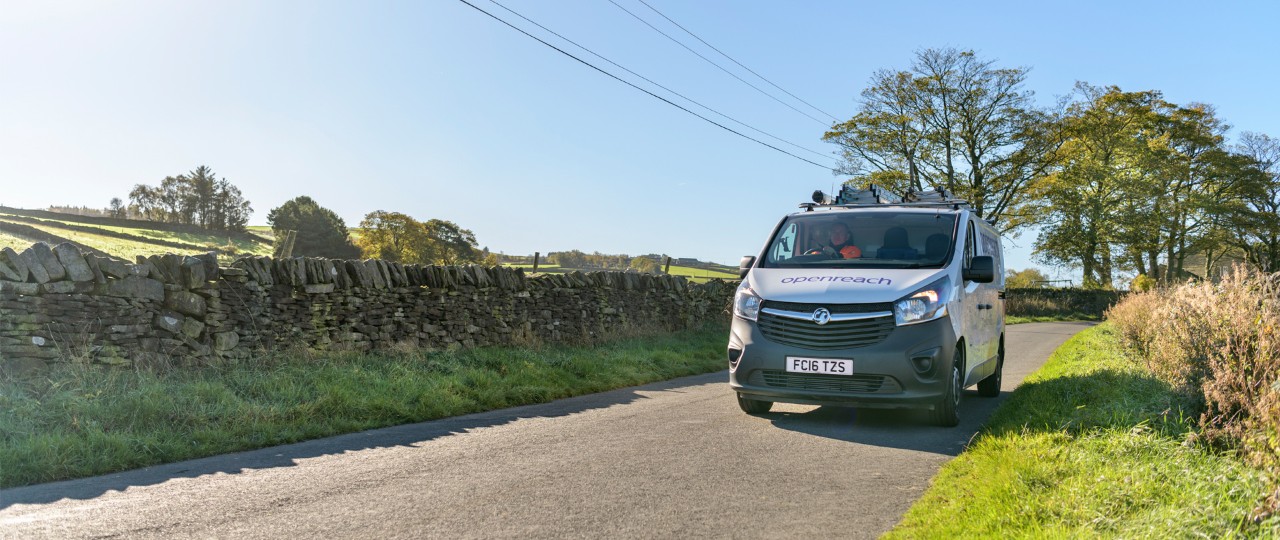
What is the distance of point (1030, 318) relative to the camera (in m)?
43.8

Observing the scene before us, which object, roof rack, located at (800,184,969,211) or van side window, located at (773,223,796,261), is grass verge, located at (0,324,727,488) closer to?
van side window, located at (773,223,796,261)

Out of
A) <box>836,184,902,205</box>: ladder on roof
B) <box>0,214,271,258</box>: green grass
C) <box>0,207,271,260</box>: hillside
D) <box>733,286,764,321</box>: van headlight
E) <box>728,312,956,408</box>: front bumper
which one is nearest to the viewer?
<box>728,312,956,408</box>: front bumper

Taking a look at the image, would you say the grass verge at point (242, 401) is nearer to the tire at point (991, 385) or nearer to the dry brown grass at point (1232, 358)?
the tire at point (991, 385)

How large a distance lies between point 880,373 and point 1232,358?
8.61 ft

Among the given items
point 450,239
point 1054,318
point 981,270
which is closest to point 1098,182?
point 1054,318

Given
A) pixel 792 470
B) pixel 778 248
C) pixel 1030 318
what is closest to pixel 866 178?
pixel 1030 318

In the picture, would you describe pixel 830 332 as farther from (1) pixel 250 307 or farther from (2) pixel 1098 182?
(2) pixel 1098 182

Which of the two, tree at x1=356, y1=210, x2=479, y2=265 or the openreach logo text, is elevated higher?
tree at x1=356, y1=210, x2=479, y2=265

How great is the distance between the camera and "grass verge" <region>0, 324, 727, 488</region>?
5.97 meters

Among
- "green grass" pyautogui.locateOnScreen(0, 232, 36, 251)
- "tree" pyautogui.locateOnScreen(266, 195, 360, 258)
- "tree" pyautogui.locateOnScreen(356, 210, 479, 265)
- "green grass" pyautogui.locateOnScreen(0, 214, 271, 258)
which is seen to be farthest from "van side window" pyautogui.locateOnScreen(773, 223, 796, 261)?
"tree" pyautogui.locateOnScreen(266, 195, 360, 258)

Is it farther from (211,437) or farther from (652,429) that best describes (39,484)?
(652,429)

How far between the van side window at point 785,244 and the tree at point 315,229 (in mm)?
50363

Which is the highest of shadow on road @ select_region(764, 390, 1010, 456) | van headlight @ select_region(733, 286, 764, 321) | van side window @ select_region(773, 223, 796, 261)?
van side window @ select_region(773, 223, 796, 261)

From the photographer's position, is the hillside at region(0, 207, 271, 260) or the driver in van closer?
the driver in van
